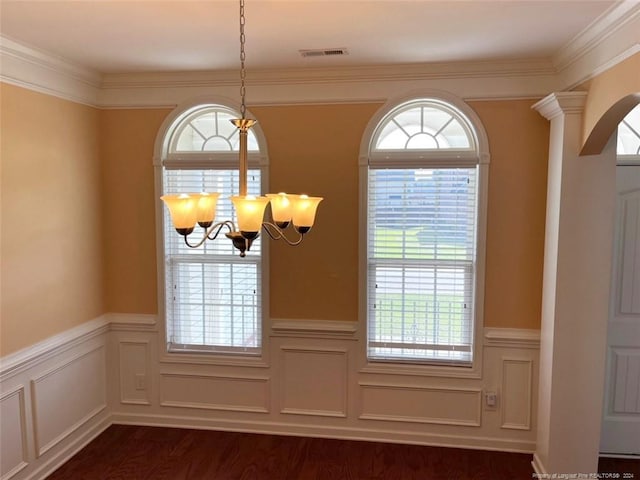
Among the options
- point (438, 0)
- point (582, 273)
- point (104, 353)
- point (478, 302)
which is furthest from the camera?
point (104, 353)

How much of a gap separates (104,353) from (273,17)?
2.78m

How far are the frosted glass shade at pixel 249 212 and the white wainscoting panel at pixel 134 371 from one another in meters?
2.44

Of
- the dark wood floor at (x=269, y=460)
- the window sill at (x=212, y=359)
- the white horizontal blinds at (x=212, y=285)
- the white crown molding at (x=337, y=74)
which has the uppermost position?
the white crown molding at (x=337, y=74)

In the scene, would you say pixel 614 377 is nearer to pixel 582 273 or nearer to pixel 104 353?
pixel 582 273

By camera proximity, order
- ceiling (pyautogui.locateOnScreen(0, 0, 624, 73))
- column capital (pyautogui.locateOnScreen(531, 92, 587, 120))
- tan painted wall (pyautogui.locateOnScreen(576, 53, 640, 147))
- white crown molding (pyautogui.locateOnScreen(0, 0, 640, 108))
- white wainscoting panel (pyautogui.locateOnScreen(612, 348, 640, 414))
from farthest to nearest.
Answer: white wainscoting panel (pyautogui.locateOnScreen(612, 348, 640, 414)) → white crown molding (pyautogui.locateOnScreen(0, 0, 640, 108)) → column capital (pyautogui.locateOnScreen(531, 92, 587, 120)) → ceiling (pyautogui.locateOnScreen(0, 0, 624, 73)) → tan painted wall (pyautogui.locateOnScreen(576, 53, 640, 147))

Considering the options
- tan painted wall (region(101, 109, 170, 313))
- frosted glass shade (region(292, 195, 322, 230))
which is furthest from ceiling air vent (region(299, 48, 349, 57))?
frosted glass shade (region(292, 195, 322, 230))

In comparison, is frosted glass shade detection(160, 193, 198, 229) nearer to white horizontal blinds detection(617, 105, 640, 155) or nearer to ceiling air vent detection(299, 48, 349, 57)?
ceiling air vent detection(299, 48, 349, 57)

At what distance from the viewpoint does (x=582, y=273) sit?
2762 millimetres

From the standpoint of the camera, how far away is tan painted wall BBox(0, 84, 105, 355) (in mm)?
2711

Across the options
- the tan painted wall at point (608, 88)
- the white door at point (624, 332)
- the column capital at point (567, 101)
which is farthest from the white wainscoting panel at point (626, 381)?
the column capital at point (567, 101)

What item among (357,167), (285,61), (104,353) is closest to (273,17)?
(285,61)

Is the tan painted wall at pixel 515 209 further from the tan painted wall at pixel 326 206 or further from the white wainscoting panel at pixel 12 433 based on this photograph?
the white wainscoting panel at pixel 12 433

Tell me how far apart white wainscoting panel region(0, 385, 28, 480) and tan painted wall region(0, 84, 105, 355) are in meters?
0.29

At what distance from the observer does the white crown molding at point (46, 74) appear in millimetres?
2662
